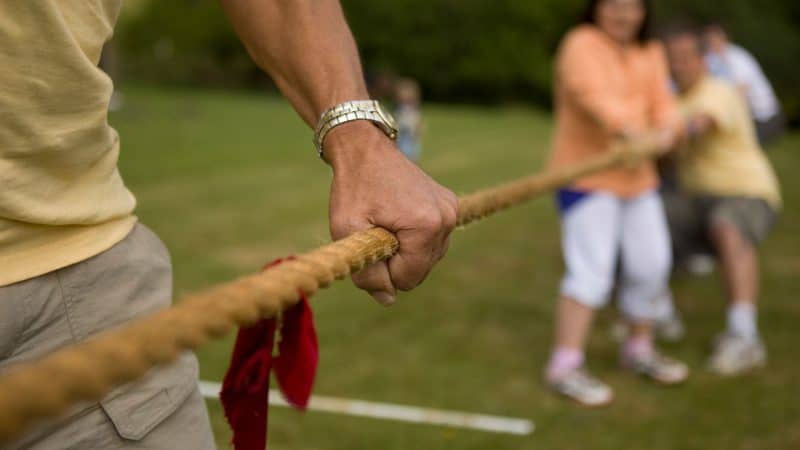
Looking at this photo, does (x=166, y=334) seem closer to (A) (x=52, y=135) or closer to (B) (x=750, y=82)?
(A) (x=52, y=135)

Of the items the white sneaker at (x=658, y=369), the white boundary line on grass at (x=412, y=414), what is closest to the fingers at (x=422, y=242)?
the white boundary line on grass at (x=412, y=414)

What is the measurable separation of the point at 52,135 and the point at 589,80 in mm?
3148

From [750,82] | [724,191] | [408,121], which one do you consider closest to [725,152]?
[724,191]

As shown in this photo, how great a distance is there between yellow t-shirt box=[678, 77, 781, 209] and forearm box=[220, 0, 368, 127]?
358cm

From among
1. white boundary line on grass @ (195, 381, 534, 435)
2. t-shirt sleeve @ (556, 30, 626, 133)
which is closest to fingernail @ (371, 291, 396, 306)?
white boundary line on grass @ (195, 381, 534, 435)

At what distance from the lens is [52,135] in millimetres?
1205

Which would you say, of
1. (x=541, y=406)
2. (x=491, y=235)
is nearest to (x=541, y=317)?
(x=541, y=406)

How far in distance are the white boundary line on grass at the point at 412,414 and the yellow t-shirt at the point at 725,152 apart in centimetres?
184

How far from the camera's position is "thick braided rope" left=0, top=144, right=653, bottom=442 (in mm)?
736

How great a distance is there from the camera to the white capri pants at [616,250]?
→ 164 inches

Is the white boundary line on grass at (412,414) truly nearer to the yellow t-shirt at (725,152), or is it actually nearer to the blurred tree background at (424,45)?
the yellow t-shirt at (725,152)

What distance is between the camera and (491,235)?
7.93 m

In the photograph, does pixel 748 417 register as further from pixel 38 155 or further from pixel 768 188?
pixel 38 155

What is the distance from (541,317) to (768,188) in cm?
146
